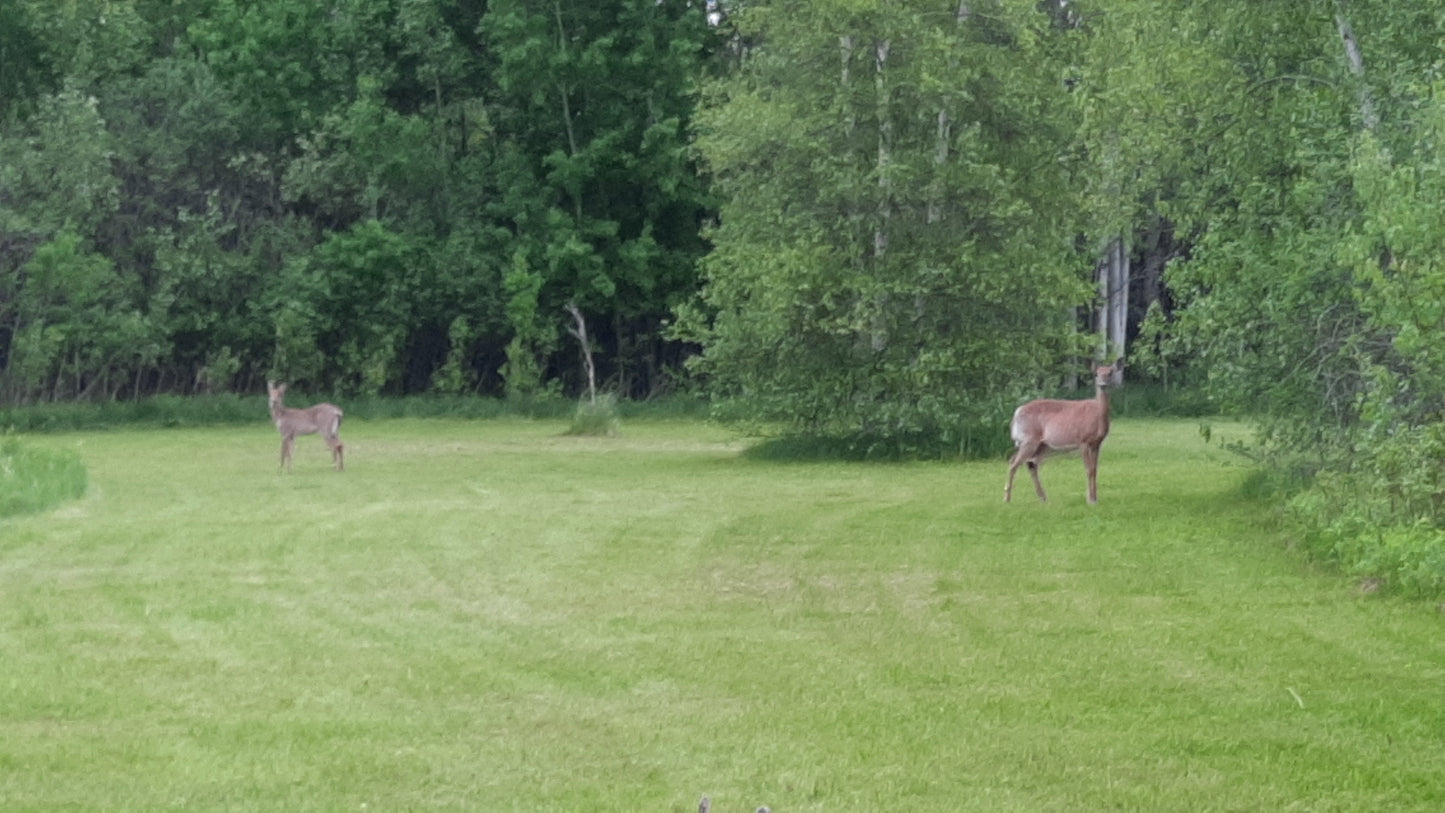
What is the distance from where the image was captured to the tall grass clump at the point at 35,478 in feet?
64.5

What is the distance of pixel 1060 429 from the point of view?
19.8 metres

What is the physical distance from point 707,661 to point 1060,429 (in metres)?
9.93

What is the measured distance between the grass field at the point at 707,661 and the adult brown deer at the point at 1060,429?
0.45 m

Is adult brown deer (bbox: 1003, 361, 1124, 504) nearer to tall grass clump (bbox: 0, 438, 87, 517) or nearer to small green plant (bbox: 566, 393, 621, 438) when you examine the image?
tall grass clump (bbox: 0, 438, 87, 517)

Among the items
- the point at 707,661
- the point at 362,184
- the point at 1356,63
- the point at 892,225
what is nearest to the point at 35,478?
the point at 892,225

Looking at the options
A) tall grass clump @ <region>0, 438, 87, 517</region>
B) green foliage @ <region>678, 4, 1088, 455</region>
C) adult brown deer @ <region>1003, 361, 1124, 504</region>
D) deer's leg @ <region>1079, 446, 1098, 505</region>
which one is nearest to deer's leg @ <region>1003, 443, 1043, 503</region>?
adult brown deer @ <region>1003, 361, 1124, 504</region>

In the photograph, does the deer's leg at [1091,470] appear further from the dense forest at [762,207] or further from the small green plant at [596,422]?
the small green plant at [596,422]

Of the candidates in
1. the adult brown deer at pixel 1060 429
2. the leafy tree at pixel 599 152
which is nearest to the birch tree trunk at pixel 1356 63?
the adult brown deer at pixel 1060 429

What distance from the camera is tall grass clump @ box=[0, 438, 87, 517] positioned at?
19672 millimetres

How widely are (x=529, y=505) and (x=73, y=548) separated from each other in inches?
199

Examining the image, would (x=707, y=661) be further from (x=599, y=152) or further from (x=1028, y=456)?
(x=599, y=152)

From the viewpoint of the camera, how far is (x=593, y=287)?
42844mm

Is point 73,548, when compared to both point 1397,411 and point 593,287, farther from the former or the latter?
point 593,287

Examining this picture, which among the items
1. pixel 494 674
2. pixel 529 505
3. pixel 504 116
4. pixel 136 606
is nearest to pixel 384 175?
pixel 504 116
